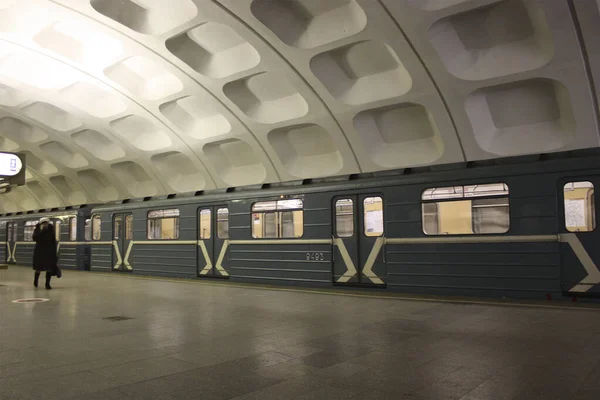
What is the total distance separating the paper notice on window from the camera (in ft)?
28.2

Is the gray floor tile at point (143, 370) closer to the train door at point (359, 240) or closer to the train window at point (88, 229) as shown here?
the train door at point (359, 240)

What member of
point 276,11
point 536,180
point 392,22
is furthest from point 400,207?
point 276,11

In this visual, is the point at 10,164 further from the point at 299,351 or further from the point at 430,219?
the point at 430,219

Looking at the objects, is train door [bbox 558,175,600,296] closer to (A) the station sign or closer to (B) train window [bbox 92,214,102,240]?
(A) the station sign

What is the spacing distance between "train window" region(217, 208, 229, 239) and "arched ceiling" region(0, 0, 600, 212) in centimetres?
151

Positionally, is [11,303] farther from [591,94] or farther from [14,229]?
[14,229]

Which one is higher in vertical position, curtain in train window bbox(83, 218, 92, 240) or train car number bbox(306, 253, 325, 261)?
curtain in train window bbox(83, 218, 92, 240)

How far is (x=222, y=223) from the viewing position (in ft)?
47.2

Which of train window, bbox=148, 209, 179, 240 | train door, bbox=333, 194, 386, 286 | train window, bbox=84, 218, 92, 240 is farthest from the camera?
train window, bbox=84, 218, 92, 240

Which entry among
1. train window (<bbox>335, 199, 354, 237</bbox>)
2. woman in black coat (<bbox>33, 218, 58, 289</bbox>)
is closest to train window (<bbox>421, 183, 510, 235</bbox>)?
train window (<bbox>335, 199, 354, 237</bbox>)

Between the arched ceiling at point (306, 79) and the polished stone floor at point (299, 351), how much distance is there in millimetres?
3839

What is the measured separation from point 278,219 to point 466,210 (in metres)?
4.90

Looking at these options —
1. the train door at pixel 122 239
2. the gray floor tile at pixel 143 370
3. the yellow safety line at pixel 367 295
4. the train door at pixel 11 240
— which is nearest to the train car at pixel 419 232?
the yellow safety line at pixel 367 295

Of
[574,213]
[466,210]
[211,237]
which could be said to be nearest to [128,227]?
[211,237]
